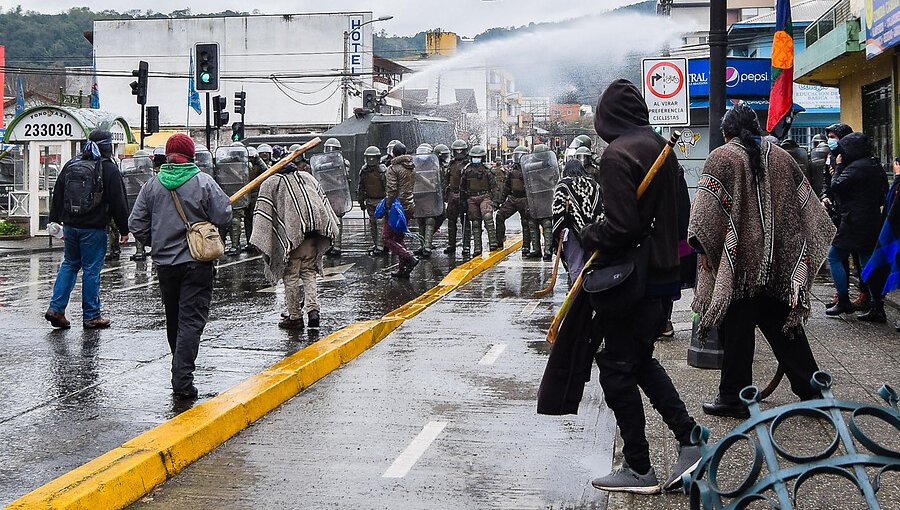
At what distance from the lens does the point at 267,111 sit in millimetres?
66125

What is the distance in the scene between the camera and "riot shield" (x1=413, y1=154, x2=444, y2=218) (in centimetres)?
1914

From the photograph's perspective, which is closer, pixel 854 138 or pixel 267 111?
pixel 854 138

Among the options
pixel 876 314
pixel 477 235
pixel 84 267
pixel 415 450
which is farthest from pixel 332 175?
pixel 415 450

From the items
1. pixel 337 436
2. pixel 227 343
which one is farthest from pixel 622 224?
pixel 227 343

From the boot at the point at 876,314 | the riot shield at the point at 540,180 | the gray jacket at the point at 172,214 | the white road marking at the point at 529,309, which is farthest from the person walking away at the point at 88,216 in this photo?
the riot shield at the point at 540,180

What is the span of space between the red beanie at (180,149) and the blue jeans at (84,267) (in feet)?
10.4

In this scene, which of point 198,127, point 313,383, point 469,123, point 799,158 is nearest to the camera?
point 313,383

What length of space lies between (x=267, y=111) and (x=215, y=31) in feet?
21.4

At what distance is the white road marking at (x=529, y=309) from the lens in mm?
11336

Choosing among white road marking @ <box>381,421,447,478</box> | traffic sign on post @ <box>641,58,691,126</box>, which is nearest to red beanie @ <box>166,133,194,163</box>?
white road marking @ <box>381,421,447,478</box>

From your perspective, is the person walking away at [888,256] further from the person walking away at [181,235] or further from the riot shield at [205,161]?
the riot shield at [205,161]

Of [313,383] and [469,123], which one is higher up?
[469,123]

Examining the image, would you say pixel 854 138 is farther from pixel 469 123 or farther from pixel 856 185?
pixel 469 123

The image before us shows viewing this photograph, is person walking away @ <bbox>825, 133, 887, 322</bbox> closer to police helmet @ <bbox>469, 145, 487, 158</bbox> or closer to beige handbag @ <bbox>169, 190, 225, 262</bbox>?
beige handbag @ <bbox>169, 190, 225, 262</bbox>
